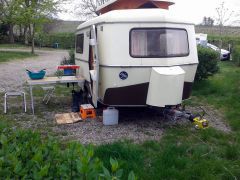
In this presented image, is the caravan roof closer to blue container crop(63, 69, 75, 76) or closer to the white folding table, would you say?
the white folding table

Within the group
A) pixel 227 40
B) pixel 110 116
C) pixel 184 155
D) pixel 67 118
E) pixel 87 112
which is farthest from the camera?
pixel 227 40

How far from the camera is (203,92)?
9859 millimetres

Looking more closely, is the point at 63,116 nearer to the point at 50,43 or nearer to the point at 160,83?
the point at 160,83

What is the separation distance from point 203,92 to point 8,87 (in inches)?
269

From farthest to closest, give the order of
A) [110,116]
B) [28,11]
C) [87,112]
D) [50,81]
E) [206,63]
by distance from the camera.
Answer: [28,11], [206,63], [50,81], [87,112], [110,116]

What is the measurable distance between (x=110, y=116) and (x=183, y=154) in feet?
6.77

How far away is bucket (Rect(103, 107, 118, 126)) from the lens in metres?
6.45

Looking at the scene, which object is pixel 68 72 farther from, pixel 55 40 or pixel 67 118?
pixel 55 40

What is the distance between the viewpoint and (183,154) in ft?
16.0

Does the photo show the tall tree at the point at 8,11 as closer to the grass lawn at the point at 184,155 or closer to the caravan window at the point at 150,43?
the caravan window at the point at 150,43

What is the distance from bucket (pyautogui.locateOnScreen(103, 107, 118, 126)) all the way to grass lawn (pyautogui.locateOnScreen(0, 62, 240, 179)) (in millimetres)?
1123

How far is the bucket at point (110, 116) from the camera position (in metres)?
6.45

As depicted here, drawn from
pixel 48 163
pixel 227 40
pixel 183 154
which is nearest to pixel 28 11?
pixel 227 40

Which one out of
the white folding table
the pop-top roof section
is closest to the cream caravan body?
the pop-top roof section
